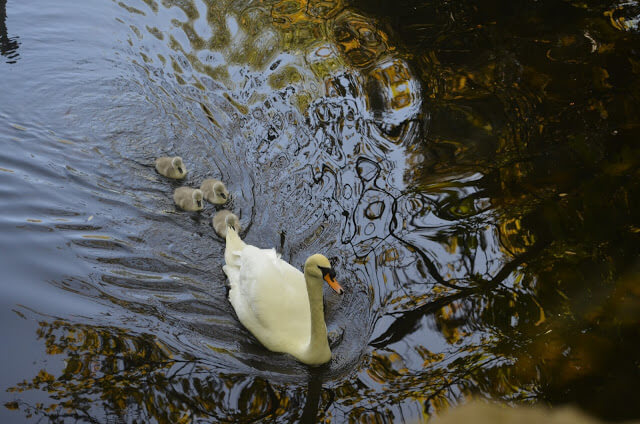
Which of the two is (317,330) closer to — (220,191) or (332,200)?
(332,200)

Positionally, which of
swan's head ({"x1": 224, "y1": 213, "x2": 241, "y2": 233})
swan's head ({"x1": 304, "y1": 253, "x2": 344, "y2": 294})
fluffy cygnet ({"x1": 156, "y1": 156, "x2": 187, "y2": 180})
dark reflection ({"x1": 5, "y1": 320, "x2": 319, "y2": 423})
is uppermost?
fluffy cygnet ({"x1": 156, "y1": 156, "x2": 187, "y2": 180})

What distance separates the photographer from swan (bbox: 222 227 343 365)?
434 centimetres

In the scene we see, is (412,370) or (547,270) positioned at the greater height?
(547,270)

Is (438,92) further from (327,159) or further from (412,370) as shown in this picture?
(412,370)

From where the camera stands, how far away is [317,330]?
433 cm

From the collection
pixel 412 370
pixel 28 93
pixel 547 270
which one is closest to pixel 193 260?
pixel 412 370

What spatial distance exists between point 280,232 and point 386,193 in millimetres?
1143

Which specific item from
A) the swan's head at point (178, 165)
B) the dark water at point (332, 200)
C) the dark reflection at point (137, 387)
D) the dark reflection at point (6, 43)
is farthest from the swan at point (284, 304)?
the dark reflection at point (6, 43)

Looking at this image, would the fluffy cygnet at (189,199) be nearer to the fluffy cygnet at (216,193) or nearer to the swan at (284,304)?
the fluffy cygnet at (216,193)

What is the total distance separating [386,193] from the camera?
19.9 ft

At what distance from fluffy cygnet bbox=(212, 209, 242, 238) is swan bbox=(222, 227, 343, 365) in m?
0.76

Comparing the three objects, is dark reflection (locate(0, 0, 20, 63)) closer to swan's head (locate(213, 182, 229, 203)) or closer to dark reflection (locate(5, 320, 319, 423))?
swan's head (locate(213, 182, 229, 203))

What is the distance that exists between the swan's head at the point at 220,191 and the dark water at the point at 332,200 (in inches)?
7.8

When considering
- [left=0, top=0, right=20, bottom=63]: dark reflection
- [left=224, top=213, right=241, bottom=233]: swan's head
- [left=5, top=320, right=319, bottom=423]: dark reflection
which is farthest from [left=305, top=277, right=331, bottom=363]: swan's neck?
[left=0, top=0, right=20, bottom=63]: dark reflection
